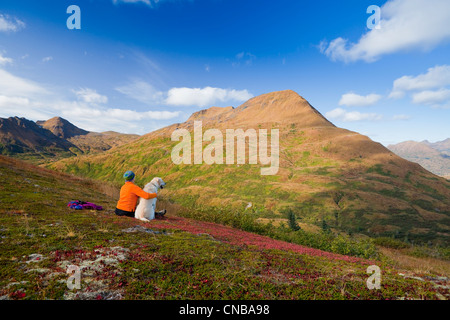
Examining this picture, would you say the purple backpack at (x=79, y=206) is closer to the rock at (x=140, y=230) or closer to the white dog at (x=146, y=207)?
the white dog at (x=146, y=207)

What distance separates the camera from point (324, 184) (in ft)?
208

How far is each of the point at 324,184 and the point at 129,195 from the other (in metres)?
65.1

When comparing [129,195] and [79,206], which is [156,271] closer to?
[129,195]

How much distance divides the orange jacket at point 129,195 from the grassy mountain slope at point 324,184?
17.7 meters

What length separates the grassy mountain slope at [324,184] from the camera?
46906mm

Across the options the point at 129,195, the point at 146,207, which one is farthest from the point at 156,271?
the point at 129,195

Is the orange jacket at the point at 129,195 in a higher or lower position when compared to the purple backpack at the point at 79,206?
higher

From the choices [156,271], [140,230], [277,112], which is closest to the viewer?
[156,271]

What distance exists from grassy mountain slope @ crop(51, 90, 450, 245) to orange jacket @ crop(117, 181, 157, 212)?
1769cm

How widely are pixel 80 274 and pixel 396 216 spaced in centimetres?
6304

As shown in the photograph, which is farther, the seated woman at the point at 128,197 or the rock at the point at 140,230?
the seated woman at the point at 128,197

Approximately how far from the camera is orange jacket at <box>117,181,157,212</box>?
9.51 meters

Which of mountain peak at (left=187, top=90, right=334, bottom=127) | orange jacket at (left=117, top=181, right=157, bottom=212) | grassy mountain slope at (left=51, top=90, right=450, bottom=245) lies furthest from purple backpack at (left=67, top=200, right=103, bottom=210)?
mountain peak at (left=187, top=90, right=334, bottom=127)

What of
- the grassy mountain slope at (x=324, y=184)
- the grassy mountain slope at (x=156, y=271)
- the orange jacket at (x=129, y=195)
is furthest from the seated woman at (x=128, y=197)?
the grassy mountain slope at (x=324, y=184)
